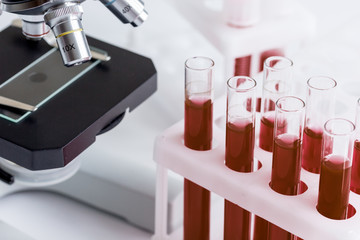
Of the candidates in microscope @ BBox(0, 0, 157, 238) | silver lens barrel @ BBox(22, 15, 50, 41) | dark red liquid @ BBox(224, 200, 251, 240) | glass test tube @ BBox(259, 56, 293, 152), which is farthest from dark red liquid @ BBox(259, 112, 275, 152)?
silver lens barrel @ BBox(22, 15, 50, 41)

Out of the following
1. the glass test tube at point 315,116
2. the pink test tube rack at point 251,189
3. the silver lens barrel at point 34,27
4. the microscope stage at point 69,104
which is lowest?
the pink test tube rack at point 251,189

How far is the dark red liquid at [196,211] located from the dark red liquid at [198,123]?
0.24ft

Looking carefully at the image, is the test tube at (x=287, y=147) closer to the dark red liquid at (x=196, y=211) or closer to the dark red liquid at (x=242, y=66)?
the dark red liquid at (x=196, y=211)

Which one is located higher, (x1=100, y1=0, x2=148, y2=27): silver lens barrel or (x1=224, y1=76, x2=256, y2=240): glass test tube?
(x1=100, y1=0, x2=148, y2=27): silver lens barrel

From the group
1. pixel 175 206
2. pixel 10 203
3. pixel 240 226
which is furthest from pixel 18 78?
pixel 240 226

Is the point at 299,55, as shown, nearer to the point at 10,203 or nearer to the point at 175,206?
the point at 175,206

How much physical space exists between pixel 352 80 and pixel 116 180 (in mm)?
479

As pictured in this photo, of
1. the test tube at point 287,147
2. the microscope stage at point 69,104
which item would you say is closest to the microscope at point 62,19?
the microscope stage at point 69,104

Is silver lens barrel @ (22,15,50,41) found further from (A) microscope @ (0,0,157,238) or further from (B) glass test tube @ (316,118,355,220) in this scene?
(B) glass test tube @ (316,118,355,220)

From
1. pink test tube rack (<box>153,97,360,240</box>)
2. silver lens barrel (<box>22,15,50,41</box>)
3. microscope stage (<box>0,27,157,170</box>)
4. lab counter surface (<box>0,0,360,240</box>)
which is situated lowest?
lab counter surface (<box>0,0,360,240</box>)

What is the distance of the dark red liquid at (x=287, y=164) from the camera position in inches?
43.8

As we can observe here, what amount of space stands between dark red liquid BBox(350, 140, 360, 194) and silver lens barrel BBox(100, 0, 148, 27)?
1.23 ft

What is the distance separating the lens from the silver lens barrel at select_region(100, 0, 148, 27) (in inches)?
45.5

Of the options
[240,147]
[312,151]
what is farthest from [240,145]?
[312,151]
